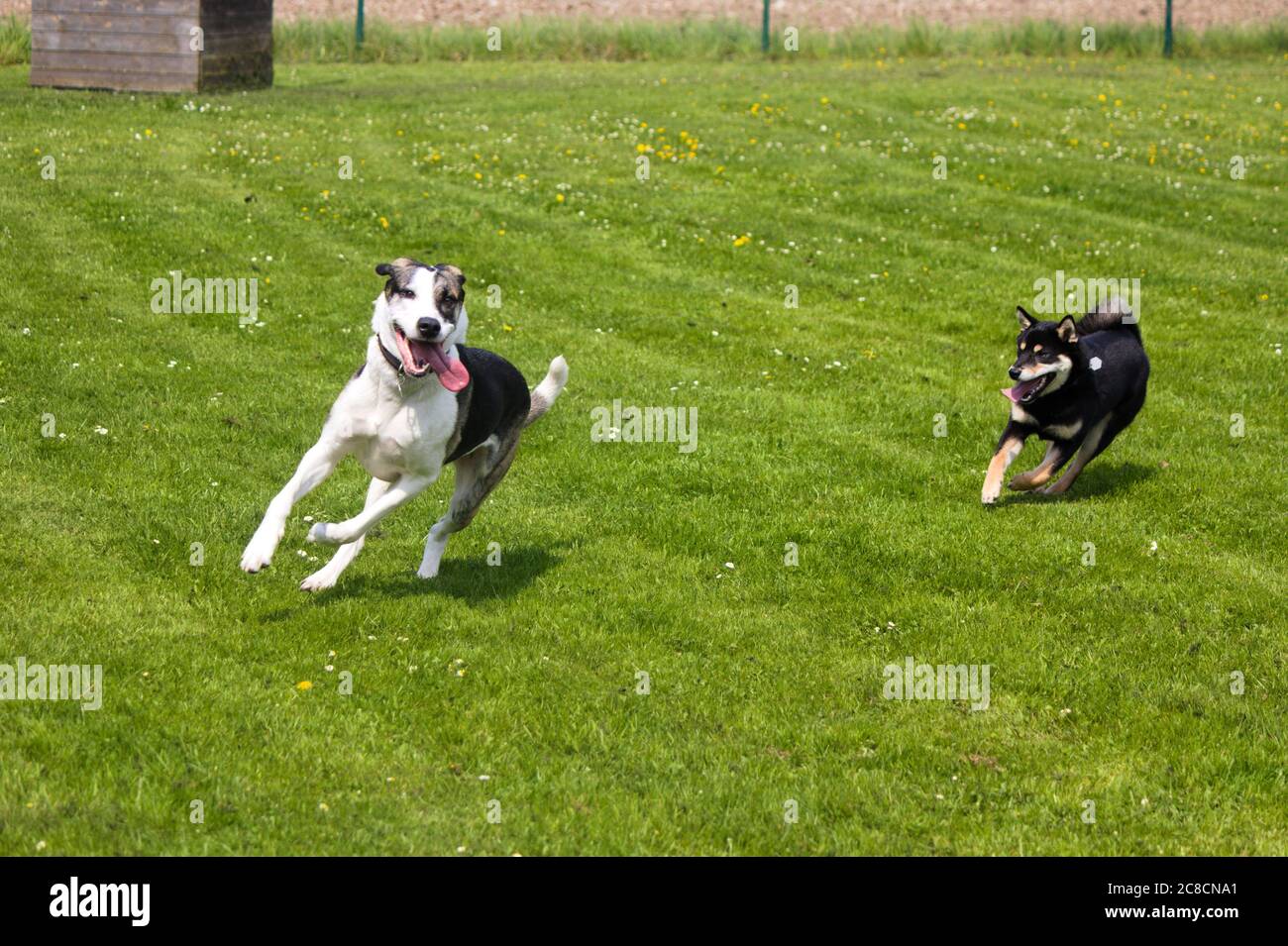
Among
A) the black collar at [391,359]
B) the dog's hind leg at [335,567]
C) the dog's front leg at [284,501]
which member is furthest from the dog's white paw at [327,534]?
the black collar at [391,359]

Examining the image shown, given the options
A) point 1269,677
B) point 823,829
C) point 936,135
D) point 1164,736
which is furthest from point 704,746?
point 936,135

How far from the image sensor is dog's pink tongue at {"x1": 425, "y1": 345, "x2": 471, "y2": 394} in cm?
843

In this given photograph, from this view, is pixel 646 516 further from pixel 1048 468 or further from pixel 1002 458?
pixel 1048 468

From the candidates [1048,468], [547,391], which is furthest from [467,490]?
[1048,468]

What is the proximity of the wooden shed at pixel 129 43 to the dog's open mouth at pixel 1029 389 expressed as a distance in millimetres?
16696

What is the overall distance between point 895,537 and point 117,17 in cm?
1819

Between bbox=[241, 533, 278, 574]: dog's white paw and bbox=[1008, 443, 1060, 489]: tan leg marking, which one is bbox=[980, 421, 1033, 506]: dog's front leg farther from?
bbox=[241, 533, 278, 574]: dog's white paw

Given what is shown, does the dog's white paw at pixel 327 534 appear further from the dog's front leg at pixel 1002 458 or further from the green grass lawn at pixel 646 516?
the dog's front leg at pixel 1002 458

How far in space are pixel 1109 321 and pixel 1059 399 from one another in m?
1.35

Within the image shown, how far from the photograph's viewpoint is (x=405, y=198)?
65.6 feet

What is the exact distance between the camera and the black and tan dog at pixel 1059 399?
37.5 ft

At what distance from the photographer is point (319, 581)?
8.99 meters

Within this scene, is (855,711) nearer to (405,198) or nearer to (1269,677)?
(1269,677)

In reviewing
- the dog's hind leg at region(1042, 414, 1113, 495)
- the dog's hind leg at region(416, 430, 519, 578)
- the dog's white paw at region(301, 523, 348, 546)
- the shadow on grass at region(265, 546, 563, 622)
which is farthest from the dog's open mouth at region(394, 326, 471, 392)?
the dog's hind leg at region(1042, 414, 1113, 495)
